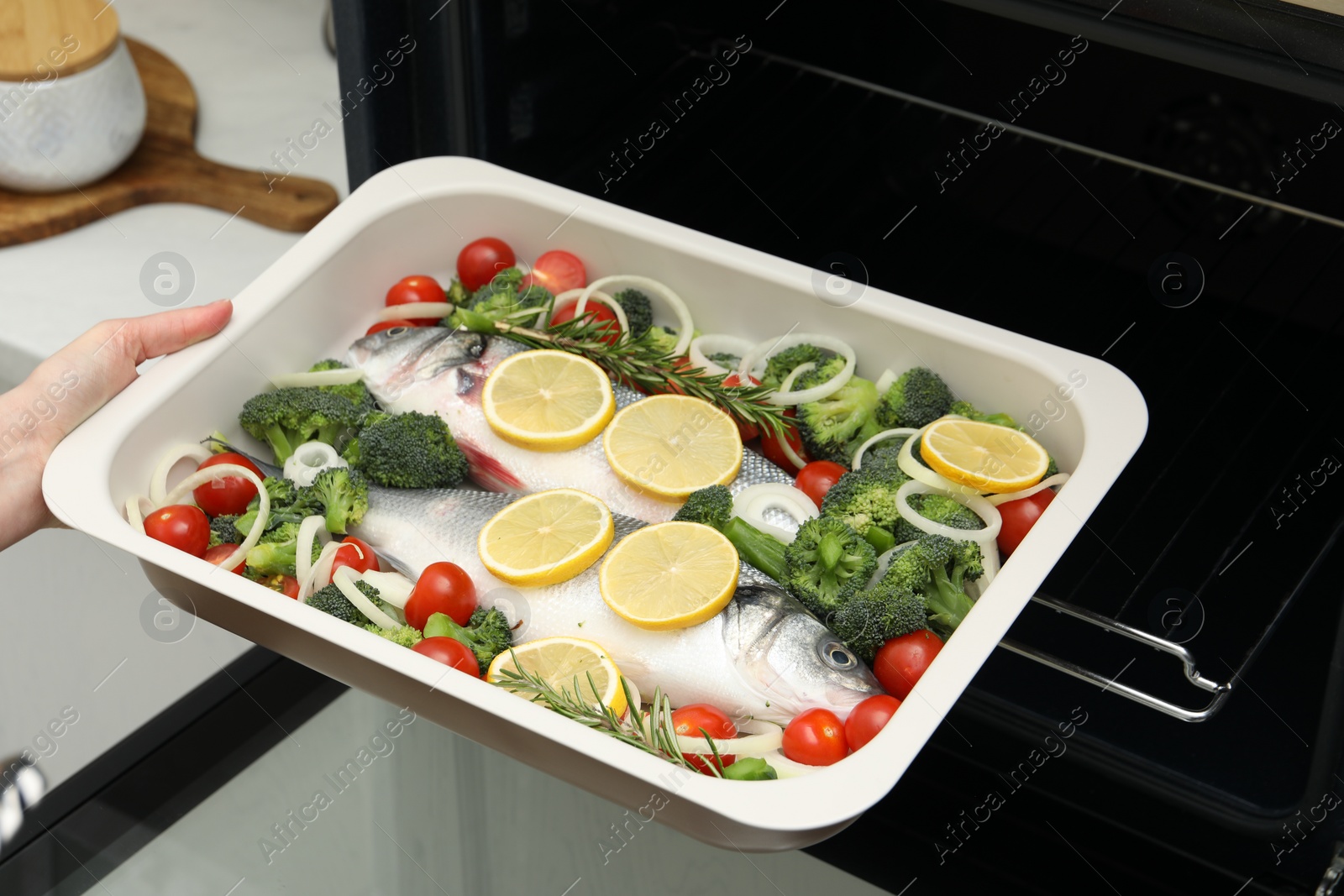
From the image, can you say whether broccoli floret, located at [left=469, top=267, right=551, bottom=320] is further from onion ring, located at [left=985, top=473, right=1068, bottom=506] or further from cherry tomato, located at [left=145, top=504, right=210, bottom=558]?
onion ring, located at [left=985, top=473, right=1068, bottom=506]

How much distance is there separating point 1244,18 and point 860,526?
25.6 inches

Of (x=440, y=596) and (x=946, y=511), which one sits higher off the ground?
(x=946, y=511)

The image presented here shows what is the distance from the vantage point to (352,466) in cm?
164

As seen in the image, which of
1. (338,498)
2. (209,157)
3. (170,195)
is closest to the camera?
(338,498)

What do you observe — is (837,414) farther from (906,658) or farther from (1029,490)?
(906,658)

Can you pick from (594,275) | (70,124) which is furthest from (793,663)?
(70,124)

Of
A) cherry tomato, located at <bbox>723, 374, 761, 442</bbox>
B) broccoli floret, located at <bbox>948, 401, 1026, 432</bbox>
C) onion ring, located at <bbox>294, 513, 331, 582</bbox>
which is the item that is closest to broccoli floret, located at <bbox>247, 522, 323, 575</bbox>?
onion ring, located at <bbox>294, 513, 331, 582</bbox>

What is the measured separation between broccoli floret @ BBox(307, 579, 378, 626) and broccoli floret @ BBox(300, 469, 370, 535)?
0.10 metres

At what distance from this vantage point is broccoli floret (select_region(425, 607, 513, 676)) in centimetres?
142

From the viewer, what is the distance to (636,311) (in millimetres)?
1747

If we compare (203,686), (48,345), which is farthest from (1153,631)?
(48,345)

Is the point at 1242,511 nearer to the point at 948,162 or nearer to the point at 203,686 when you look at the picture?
the point at 948,162

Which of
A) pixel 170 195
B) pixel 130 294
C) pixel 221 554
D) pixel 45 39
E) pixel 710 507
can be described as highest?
pixel 45 39

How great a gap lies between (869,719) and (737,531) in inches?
12.0
